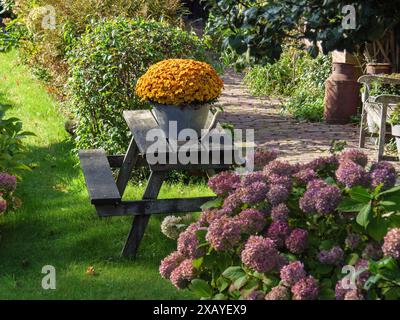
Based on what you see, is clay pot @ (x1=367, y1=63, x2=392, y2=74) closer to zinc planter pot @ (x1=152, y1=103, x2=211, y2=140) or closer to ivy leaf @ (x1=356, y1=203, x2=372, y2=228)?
zinc planter pot @ (x1=152, y1=103, x2=211, y2=140)

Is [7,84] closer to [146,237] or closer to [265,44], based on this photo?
[146,237]

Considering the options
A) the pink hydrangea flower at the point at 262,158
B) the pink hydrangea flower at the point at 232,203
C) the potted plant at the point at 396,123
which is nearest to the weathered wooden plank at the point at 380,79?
the potted plant at the point at 396,123

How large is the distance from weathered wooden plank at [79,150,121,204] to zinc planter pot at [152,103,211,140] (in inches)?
19.7

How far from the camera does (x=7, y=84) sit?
12148 mm

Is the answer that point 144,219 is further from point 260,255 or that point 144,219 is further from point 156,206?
point 260,255

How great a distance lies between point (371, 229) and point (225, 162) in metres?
2.21

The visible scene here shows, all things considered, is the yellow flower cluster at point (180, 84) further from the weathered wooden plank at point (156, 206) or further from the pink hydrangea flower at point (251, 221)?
the pink hydrangea flower at point (251, 221)

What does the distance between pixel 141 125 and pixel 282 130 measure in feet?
12.8

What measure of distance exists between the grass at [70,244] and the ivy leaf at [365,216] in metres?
1.82

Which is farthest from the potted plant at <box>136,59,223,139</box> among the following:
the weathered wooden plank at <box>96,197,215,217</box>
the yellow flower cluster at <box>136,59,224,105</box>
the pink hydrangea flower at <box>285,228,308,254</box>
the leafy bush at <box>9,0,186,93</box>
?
the leafy bush at <box>9,0,186,93</box>

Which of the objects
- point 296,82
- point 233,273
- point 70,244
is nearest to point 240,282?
point 233,273

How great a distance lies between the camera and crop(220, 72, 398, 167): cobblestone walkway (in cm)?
835

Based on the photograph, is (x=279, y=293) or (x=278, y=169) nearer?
(x=279, y=293)

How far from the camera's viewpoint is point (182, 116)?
5258 millimetres
